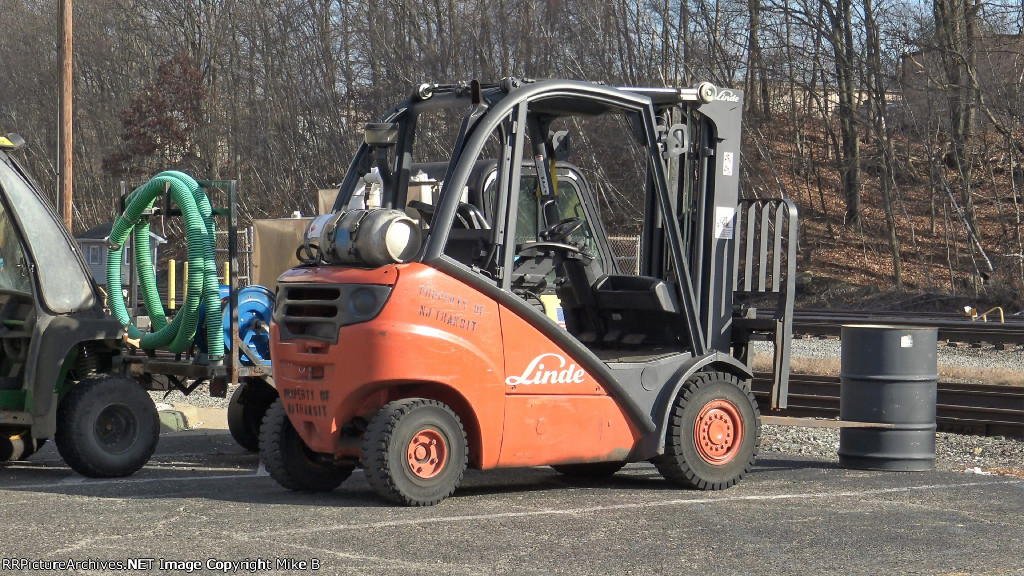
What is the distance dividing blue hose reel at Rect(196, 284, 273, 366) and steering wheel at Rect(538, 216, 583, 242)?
2560mm

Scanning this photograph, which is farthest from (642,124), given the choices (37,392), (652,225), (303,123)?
(303,123)

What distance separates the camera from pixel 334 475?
8055 millimetres

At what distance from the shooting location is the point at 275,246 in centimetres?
1644

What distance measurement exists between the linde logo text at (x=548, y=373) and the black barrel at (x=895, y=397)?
104 inches

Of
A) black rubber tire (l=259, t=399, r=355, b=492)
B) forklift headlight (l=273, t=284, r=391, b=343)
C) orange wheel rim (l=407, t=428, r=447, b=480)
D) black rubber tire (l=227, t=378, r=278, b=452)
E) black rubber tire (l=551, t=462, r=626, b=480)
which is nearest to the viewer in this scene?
forklift headlight (l=273, t=284, r=391, b=343)

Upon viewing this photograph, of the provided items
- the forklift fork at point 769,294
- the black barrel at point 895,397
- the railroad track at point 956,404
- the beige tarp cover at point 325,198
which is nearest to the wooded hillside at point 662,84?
the railroad track at point 956,404

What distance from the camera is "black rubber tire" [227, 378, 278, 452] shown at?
10.0 meters

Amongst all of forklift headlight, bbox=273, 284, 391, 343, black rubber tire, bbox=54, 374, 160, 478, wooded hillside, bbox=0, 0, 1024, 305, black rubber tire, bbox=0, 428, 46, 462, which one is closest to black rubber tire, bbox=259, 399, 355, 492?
forklift headlight, bbox=273, 284, 391, 343

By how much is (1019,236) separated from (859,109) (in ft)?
26.8

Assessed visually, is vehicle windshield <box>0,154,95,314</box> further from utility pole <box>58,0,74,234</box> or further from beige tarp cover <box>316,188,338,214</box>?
utility pole <box>58,0,74,234</box>

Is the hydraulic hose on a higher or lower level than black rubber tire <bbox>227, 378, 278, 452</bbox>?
higher

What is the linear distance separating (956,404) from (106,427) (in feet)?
27.9

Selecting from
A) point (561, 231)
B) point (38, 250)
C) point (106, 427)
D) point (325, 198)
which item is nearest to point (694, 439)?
point (561, 231)

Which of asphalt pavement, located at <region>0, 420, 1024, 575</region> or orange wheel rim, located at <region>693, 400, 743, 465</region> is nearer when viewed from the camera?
asphalt pavement, located at <region>0, 420, 1024, 575</region>
